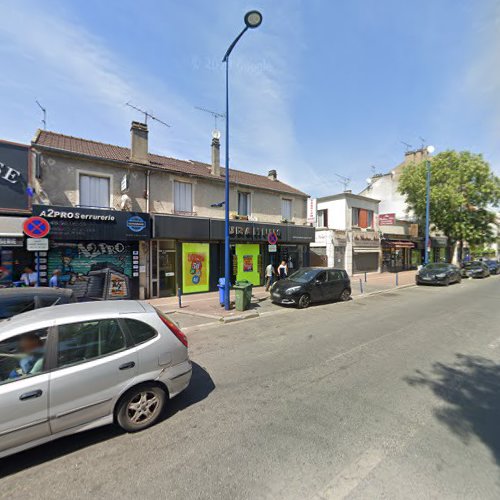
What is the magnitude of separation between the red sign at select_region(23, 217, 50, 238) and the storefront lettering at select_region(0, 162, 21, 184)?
3125 millimetres

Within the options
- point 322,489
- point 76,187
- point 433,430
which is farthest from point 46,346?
point 76,187

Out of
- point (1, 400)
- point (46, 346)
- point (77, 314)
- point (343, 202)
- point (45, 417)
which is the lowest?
point (45, 417)

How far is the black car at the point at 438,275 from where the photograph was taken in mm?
16094

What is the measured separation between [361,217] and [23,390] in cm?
2335

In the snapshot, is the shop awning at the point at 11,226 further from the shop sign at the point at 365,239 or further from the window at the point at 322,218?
the shop sign at the point at 365,239

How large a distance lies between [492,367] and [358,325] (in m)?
3.06

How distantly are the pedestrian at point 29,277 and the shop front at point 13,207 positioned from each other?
0.30m

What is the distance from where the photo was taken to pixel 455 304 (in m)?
10.5

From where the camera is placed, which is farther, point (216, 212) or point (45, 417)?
point (216, 212)

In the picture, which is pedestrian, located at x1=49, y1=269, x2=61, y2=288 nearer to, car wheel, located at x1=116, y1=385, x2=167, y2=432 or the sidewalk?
the sidewalk

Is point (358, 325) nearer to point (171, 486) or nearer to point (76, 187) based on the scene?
point (171, 486)

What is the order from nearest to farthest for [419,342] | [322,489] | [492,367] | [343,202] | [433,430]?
[322,489], [433,430], [492,367], [419,342], [343,202]

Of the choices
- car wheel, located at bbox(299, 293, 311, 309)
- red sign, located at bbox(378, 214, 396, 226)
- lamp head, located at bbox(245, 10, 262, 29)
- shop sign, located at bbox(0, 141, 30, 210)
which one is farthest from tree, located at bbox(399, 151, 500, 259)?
shop sign, located at bbox(0, 141, 30, 210)

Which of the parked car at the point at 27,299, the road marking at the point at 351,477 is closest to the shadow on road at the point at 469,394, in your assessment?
the road marking at the point at 351,477
